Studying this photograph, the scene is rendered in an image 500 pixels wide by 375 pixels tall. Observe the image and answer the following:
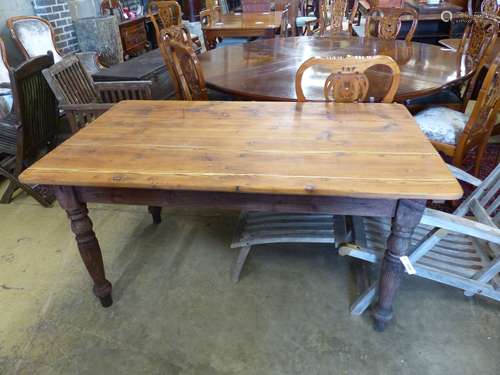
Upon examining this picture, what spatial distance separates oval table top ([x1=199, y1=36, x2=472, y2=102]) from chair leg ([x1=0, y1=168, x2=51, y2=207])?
136 centimetres

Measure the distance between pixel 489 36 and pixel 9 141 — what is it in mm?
3358

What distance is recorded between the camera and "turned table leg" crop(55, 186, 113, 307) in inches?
48.1

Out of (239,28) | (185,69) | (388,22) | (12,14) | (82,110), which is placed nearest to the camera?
(185,69)

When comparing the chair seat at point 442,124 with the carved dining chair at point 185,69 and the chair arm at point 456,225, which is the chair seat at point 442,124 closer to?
the chair arm at point 456,225

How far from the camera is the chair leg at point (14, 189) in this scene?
228cm

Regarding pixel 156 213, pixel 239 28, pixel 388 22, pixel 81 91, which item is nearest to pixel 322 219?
pixel 156 213

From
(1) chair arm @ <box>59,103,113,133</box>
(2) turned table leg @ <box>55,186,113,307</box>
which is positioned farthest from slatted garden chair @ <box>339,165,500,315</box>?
(1) chair arm @ <box>59,103,113,133</box>

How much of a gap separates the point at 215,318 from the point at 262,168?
0.79 m

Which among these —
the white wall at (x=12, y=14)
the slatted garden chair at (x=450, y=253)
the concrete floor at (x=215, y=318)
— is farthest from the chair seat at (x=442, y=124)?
the white wall at (x=12, y=14)

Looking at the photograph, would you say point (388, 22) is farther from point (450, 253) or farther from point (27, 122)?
point (27, 122)

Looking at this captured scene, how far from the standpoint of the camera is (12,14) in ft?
11.0

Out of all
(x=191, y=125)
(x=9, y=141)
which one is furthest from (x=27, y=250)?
(x=191, y=125)

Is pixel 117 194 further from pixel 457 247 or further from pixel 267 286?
pixel 457 247

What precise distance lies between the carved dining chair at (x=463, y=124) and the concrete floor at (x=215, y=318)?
870 millimetres
